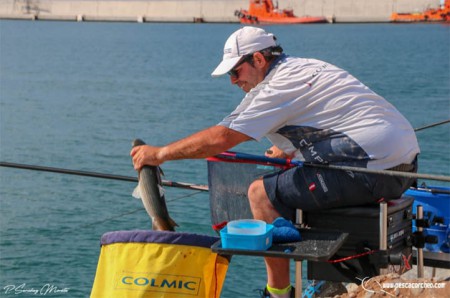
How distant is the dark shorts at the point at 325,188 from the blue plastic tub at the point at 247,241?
0.49 m

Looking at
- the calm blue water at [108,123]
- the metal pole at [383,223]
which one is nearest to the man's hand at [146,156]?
the metal pole at [383,223]

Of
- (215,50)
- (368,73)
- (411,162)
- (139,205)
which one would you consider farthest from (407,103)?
(215,50)

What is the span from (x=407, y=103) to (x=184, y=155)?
78.4ft

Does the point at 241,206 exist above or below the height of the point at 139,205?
above

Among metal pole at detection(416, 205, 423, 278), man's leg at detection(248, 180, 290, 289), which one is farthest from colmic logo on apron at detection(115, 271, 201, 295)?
metal pole at detection(416, 205, 423, 278)

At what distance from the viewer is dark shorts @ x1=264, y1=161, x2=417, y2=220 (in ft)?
14.9

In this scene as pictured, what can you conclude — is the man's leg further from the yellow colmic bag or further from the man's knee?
the yellow colmic bag

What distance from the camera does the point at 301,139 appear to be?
469cm

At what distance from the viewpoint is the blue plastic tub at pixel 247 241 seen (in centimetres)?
405

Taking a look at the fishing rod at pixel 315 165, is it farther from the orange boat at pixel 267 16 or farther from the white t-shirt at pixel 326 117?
the orange boat at pixel 267 16

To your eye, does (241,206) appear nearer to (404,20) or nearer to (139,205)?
(139,205)

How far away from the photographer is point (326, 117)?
4.56 metres

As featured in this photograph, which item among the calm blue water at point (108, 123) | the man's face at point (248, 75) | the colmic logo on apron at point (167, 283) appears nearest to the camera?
the colmic logo on apron at point (167, 283)

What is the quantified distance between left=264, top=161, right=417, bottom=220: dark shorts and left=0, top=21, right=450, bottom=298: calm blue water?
5.70 metres
